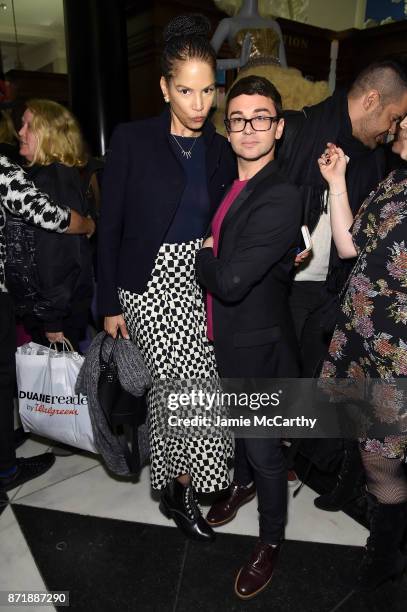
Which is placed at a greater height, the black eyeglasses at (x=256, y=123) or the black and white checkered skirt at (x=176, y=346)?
the black eyeglasses at (x=256, y=123)

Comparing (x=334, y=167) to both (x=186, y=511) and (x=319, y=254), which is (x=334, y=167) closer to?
(x=319, y=254)

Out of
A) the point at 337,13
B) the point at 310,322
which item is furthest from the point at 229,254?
the point at 337,13

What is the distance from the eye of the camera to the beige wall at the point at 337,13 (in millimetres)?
6177

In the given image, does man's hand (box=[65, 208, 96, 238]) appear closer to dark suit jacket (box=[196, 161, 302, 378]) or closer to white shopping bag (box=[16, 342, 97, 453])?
white shopping bag (box=[16, 342, 97, 453])

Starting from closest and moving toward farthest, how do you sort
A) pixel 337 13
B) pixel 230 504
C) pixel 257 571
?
pixel 257 571 < pixel 230 504 < pixel 337 13

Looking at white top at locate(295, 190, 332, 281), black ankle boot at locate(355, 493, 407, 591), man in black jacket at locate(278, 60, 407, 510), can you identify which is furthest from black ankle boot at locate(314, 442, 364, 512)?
white top at locate(295, 190, 332, 281)

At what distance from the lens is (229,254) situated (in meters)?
1.43

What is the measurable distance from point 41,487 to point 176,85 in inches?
70.9

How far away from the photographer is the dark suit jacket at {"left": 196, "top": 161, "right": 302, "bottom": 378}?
1350 mm

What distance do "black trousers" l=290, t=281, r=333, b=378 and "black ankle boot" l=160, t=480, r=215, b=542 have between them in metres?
0.74

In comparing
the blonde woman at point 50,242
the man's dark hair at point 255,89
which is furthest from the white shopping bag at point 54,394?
the man's dark hair at point 255,89

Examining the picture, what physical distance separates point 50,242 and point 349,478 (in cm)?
155

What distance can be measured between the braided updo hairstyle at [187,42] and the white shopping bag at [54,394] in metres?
1.20

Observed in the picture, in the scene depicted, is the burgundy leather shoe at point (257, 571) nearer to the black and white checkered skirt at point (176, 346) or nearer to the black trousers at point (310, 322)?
the black and white checkered skirt at point (176, 346)
